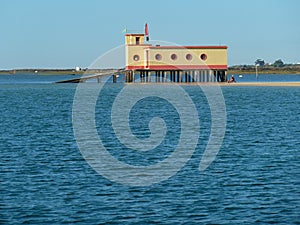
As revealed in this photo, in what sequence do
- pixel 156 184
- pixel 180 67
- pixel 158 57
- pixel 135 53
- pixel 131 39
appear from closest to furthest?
pixel 156 184, pixel 158 57, pixel 180 67, pixel 135 53, pixel 131 39

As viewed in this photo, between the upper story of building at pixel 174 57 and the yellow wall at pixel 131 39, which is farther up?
the yellow wall at pixel 131 39

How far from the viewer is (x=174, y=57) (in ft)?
373

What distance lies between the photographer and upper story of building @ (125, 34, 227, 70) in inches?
4449

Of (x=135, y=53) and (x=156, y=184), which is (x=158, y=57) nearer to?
(x=135, y=53)

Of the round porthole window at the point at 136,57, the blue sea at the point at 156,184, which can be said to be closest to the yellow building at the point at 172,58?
the round porthole window at the point at 136,57

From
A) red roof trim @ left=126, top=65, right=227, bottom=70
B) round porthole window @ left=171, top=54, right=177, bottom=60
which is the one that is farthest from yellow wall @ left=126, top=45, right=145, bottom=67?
round porthole window @ left=171, top=54, right=177, bottom=60

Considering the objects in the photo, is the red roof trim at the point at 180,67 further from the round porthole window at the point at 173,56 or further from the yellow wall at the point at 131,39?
the yellow wall at the point at 131,39

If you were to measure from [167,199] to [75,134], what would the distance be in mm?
20378

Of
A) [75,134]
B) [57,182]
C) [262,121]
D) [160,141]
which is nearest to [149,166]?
[57,182]

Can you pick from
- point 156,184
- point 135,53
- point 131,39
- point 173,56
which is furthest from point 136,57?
point 156,184

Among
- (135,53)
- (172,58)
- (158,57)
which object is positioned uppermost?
(135,53)

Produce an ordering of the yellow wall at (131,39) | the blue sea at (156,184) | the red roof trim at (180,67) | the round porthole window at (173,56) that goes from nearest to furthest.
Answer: the blue sea at (156,184) → the round porthole window at (173,56) → the red roof trim at (180,67) → the yellow wall at (131,39)

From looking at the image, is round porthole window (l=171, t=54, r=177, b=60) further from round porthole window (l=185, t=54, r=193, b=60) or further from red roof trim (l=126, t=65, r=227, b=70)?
round porthole window (l=185, t=54, r=193, b=60)

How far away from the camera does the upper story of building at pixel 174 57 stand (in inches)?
4449
